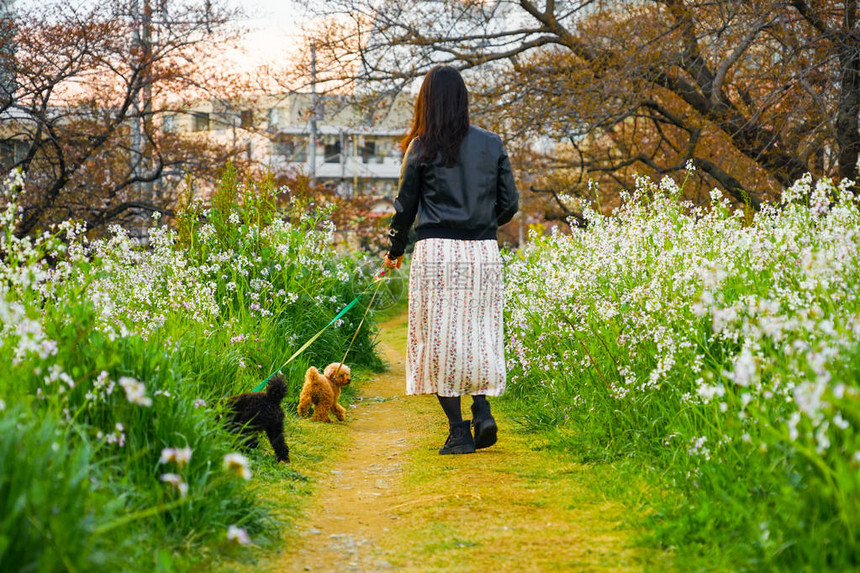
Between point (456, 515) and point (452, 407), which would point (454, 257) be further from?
point (456, 515)

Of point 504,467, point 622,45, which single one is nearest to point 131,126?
point 622,45

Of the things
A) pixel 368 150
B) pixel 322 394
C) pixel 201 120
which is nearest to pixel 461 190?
pixel 322 394

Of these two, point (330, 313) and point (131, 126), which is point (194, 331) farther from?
point (131, 126)

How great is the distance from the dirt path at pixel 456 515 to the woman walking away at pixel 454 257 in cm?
43

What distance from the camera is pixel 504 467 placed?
454cm

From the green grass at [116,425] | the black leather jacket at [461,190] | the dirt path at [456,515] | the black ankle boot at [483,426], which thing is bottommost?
the dirt path at [456,515]

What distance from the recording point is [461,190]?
4922 millimetres

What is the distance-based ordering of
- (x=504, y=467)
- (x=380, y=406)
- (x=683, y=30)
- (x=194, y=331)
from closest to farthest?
(x=504, y=467)
(x=194, y=331)
(x=380, y=406)
(x=683, y=30)

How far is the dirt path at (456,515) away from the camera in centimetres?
307

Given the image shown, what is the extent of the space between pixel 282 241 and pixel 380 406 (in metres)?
1.92

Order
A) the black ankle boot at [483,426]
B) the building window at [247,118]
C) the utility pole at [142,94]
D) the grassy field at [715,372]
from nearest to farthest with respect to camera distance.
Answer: the grassy field at [715,372]
the black ankle boot at [483,426]
the utility pole at [142,94]
the building window at [247,118]

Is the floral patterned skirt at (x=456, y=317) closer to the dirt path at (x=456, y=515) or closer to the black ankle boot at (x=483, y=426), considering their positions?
the black ankle boot at (x=483, y=426)

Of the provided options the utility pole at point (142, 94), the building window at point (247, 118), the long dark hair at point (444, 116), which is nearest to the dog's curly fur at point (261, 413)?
the long dark hair at point (444, 116)

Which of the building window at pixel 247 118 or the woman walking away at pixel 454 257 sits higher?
the building window at pixel 247 118
